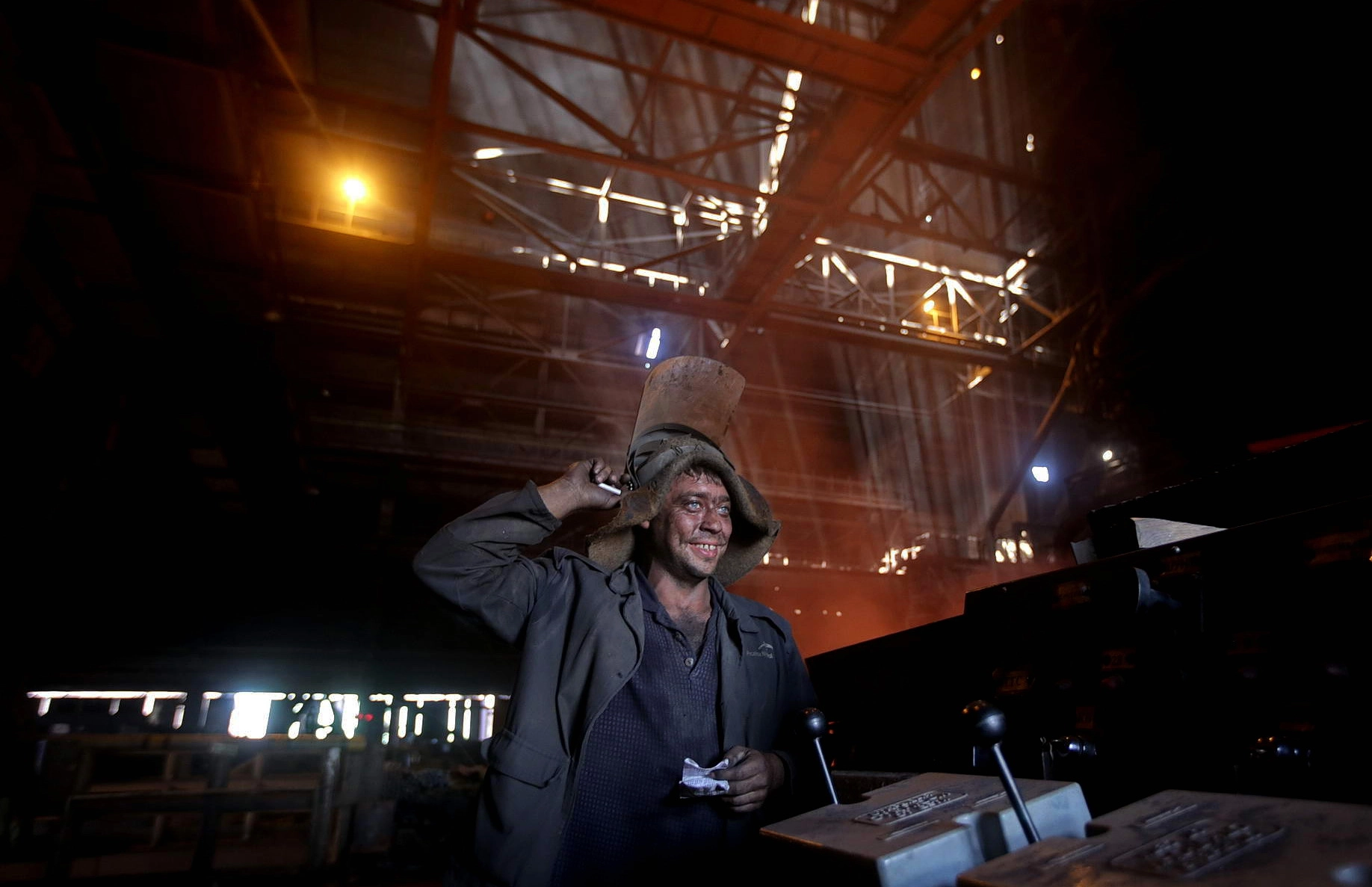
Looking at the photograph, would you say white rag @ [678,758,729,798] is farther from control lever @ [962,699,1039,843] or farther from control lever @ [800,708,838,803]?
control lever @ [962,699,1039,843]

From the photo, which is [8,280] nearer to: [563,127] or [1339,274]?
[563,127]

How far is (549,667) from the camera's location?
2436mm

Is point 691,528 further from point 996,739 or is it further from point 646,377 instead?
point 646,377

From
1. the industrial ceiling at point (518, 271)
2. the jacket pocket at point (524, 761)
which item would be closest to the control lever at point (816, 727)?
the jacket pocket at point (524, 761)

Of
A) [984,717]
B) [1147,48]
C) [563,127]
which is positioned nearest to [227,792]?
[984,717]

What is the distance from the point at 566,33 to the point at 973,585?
11.5m

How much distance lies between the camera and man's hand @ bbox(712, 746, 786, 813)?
223cm

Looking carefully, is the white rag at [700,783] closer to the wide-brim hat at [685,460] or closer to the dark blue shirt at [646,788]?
the dark blue shirt at [646,788]

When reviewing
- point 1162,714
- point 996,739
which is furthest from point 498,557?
point 1162,714

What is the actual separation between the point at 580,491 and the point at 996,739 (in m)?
1.79

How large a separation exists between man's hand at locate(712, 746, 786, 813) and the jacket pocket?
0.51 metres

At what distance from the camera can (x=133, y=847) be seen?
327 inches

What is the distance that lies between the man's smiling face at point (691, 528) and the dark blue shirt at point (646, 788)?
333 mm

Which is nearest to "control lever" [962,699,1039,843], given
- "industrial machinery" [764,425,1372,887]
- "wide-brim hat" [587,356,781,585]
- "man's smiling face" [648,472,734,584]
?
"industrial machinery" [764,425,1372,887]
